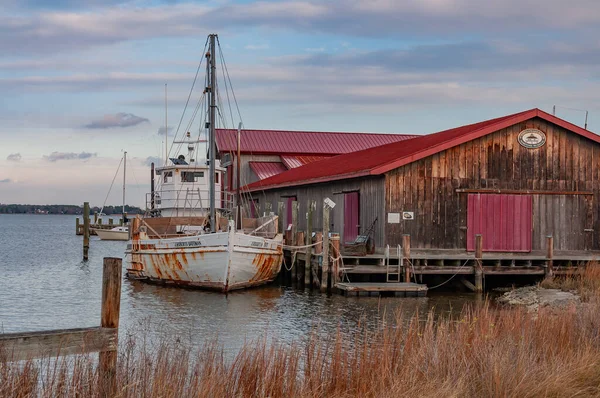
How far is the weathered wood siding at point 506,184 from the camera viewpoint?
83.5 feet

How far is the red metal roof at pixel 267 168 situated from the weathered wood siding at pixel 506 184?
22149 millimetres

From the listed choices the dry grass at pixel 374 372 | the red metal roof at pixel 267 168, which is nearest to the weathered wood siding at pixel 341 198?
the red metal roof at pixel 267 168

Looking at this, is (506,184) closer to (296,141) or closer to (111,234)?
(296,141)

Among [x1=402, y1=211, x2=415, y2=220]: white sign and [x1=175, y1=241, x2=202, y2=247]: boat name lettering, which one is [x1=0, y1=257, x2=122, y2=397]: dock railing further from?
[x1=402, y1=211, x2=415, y2=220]: white sign

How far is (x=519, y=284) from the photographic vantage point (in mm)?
26547

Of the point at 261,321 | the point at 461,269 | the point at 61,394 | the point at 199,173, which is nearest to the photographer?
the point at 61,394

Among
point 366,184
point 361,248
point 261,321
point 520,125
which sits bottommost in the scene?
point 261,321

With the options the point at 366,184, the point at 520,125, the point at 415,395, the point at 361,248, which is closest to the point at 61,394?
the point at 415,395

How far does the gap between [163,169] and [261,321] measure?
1399cm

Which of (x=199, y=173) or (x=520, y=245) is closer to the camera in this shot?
(x=520, y=245)

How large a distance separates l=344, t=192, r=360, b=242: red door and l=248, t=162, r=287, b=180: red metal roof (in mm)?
18878

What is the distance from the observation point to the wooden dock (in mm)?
22328

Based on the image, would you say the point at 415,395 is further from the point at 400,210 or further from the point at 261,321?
the point at 400,210

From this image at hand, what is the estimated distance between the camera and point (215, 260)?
2445cm
